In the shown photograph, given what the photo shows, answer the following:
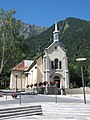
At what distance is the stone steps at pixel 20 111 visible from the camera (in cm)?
1458

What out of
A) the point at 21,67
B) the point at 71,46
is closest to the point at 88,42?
the point at 71,46

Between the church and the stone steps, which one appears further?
the church

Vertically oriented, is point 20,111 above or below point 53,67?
below

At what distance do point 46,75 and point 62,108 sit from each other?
46494 millimetres

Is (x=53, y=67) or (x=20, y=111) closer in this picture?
(x=20, y=111)

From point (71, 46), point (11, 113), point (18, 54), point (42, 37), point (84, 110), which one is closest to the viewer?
point (11, 113)

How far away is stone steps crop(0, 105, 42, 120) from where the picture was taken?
14580mm

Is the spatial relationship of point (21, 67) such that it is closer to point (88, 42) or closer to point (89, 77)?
point (89, 77)

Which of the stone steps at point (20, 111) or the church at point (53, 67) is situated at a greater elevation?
the church at point (53, 67)

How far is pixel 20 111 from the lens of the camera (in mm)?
15406

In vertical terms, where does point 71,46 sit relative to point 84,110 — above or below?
above

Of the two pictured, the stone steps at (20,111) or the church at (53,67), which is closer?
the stone steps at (20,111)

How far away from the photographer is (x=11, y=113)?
14.9 m

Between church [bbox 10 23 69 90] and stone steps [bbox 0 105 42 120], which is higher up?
church [bbox 10 23 69 90]
